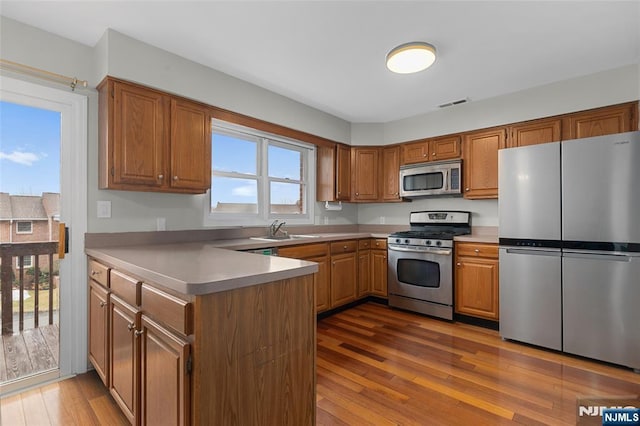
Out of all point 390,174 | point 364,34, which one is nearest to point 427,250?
point 390,174

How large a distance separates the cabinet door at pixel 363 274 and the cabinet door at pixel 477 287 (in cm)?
107

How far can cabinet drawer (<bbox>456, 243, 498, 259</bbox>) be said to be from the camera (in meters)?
2.99

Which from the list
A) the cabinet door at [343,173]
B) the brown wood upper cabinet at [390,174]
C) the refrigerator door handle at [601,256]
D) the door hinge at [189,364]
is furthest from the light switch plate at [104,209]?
the refrigerator door handle at [601,256]

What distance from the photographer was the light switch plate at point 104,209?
2.24 meters

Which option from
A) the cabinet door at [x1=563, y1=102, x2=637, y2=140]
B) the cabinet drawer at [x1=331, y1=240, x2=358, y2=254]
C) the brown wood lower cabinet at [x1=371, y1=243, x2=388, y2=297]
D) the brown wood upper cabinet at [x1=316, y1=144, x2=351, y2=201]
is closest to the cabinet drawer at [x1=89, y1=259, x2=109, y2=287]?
the cabinet drawer at [x1=331, y1=240, x2=358, y2=254]

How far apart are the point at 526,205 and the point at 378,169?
1949 millimetres

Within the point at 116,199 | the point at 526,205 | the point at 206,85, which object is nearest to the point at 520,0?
the point at 526,205

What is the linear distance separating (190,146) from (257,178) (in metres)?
→ 1.02

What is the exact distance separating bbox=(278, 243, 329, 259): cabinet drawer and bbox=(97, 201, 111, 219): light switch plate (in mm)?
1353

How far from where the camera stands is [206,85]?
8.66 feet

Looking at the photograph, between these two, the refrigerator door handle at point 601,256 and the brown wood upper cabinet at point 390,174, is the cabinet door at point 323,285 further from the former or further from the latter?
the refrigerator door handle at point 601,256

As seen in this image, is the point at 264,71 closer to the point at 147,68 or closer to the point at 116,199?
the point at 147,68

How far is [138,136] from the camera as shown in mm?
2217

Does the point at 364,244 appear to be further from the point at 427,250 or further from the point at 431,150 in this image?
the point at 431,150
